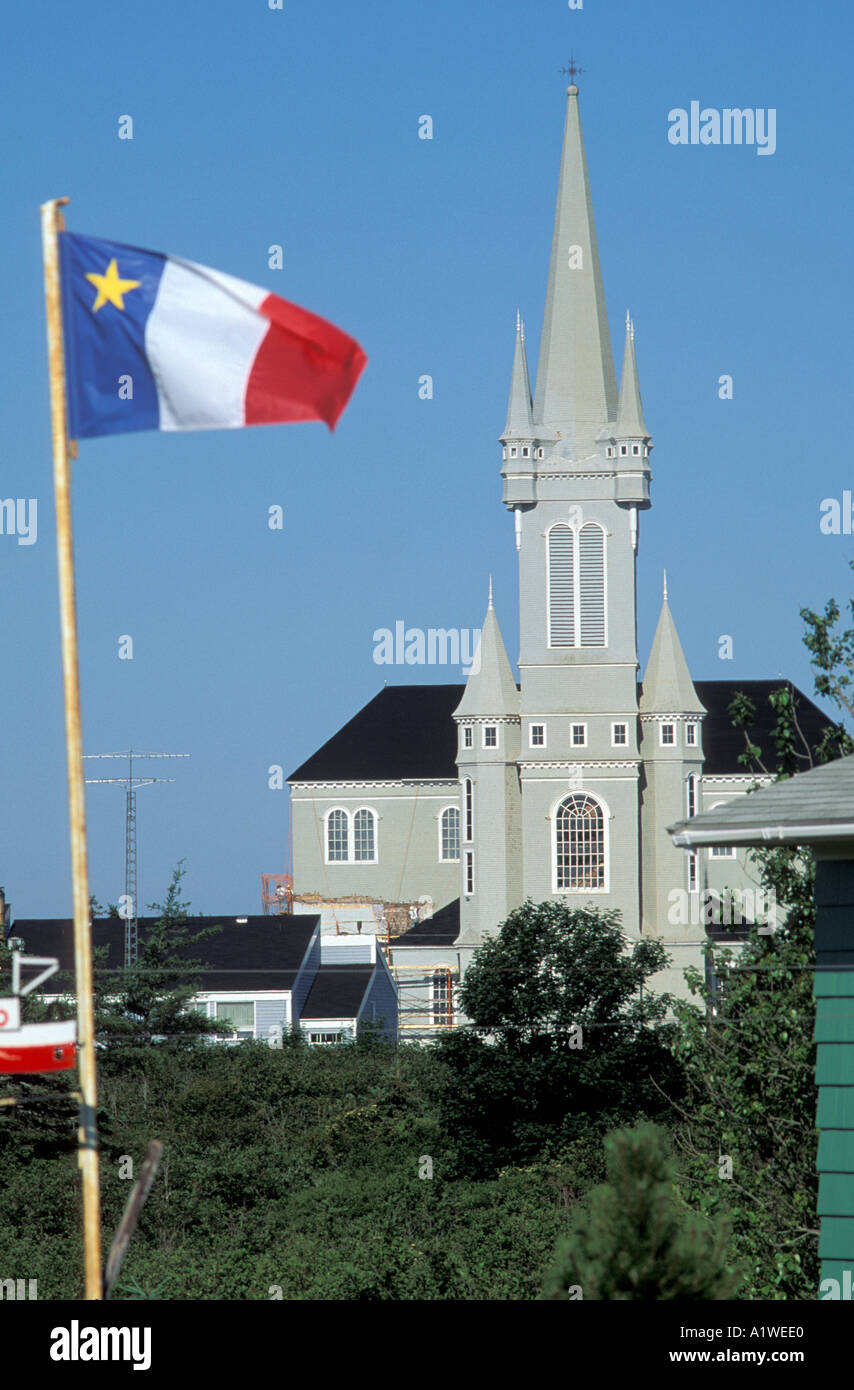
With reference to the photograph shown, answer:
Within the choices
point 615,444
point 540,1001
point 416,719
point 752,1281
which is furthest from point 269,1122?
point 416,719

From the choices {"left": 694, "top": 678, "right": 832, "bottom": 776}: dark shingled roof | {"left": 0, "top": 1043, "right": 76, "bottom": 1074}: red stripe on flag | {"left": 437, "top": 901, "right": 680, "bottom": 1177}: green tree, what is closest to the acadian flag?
{"left": 0, "top": 1043, "right": 76, "bottom": 1074}: red stripe on flag

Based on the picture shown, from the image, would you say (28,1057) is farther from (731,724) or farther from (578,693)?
(731,724)

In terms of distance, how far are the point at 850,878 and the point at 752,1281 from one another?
5225mm

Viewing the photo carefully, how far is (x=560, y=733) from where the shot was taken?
67.2m

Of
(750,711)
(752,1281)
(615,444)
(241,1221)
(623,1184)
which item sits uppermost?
(615,444)

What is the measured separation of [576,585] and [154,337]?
2375 inches

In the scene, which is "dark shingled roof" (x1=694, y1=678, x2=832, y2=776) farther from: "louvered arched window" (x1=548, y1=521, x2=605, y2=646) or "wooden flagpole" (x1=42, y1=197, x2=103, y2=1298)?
"wooden flagpole" (x1=42, y1=197, x2=103, y2=1298)

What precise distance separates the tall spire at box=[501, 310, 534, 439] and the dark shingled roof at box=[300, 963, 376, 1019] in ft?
69.2

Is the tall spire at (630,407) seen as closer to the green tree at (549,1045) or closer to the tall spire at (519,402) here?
the tall spire at (519,402)

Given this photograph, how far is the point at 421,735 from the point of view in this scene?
88.4 meters

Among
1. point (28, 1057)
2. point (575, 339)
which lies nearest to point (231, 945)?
point (575, 339)

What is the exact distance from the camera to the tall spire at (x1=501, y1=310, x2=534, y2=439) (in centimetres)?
6725
